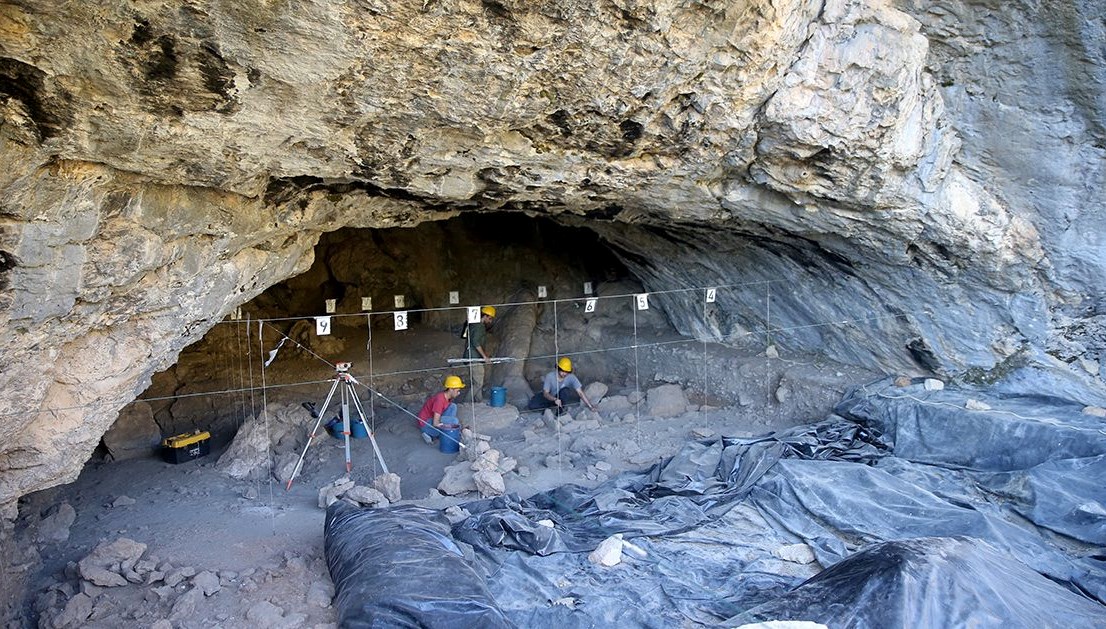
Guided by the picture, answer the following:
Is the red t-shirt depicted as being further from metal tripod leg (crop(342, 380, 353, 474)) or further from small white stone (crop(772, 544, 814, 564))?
small white stone (crop(772, 544, 814, 564))

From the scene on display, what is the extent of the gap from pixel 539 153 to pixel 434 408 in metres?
3.60

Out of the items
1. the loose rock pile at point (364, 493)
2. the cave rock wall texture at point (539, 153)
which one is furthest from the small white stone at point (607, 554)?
the cave rock wall texture at point (539, 153)

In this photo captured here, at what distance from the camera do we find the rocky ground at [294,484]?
4344 millimetres

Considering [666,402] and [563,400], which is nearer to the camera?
[666,402]

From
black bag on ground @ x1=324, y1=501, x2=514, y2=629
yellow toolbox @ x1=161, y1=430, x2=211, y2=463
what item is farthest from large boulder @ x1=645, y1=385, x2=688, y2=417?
yellow toolbox @ x1=161, y1=430, x2=211, y2=463

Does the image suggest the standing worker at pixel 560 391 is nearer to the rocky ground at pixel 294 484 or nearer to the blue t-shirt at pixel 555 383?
the blue t-shirt at pixel 555 383

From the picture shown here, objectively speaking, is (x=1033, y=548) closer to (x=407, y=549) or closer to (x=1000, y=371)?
(x=1000, y=371)

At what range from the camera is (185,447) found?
735cm

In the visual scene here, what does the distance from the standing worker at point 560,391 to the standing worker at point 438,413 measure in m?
1.37

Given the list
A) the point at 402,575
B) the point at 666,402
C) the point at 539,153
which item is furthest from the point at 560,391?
the point at 402,575

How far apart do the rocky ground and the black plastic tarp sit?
0.54 meters

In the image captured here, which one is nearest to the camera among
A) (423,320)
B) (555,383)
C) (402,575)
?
(402,575)

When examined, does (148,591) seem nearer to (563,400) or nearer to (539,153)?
(539,153)

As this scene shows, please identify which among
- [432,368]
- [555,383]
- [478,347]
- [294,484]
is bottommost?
[294,484]
